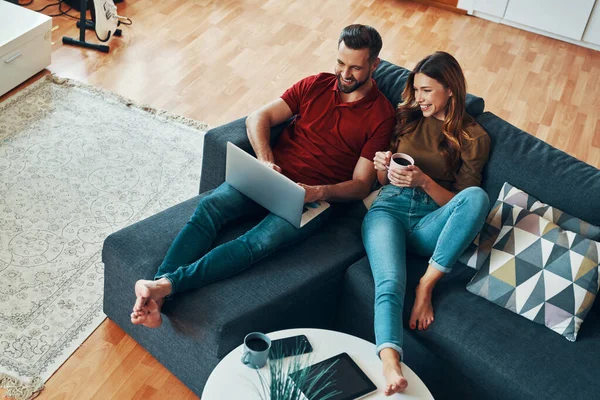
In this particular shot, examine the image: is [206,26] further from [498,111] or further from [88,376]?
[88,376]

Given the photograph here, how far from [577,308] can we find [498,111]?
2.26m

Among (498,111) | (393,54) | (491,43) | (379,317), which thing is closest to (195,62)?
(393,54)

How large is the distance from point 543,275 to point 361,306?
2.01 ft

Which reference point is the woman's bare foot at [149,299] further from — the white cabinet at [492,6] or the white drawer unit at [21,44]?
the white cabinet at [492,6]

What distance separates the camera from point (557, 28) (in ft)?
17.3

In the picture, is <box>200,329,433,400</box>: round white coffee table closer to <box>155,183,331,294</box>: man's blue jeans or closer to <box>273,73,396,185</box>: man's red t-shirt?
<box>155,183,331,294</box>: man's blue jeans

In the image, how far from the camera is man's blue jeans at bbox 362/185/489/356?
2221 millimetres

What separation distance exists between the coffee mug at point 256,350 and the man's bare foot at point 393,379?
0.34 metres

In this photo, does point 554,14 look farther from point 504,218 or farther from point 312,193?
point 312,193

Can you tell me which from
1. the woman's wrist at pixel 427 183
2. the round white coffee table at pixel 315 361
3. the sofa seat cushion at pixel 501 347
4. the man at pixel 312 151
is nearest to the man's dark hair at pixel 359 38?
the man at pixel 312 151

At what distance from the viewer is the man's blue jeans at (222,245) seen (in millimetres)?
2252

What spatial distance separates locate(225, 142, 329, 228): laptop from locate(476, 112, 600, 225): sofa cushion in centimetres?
66

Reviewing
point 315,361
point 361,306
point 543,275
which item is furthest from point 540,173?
point 315,361

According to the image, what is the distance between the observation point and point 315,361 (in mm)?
2016
